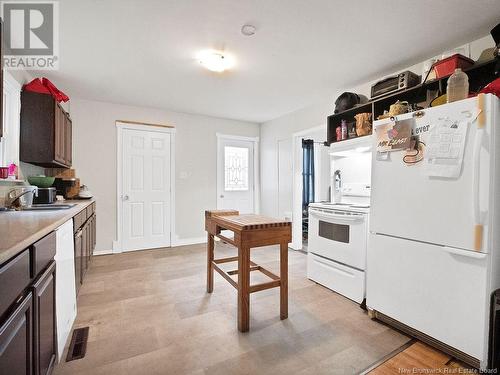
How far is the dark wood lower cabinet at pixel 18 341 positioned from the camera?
0.79 metres

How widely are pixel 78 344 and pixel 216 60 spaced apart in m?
2.76

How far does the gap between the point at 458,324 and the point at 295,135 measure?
338 centimetres

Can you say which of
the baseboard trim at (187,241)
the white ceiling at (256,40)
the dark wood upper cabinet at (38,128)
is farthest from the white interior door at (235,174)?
the dark wood upper cabinet at (38,128)

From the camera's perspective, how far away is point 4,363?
78cm

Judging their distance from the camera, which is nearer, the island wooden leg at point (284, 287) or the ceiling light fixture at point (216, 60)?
the island wooden leg at point (284, 287)

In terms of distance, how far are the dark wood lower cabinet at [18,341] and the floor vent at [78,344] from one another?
81 cm

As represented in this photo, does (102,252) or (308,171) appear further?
(308,171)

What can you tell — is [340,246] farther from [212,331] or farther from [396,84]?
[396,84]

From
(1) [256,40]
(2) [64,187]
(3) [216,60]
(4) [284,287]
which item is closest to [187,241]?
(2) [64,187]

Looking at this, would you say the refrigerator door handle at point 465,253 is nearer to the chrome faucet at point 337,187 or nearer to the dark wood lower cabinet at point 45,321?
the chrome faucet at point 337,187

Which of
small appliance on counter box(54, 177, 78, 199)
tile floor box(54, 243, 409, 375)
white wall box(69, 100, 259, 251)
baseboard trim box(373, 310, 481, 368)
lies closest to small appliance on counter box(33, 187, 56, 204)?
small appliance on counter box(54, 177, 78, 199)

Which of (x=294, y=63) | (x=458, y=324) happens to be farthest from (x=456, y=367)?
(x=294, y=63)

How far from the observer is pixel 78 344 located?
70.5 inches

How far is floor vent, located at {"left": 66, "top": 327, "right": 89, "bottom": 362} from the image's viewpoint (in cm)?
167
